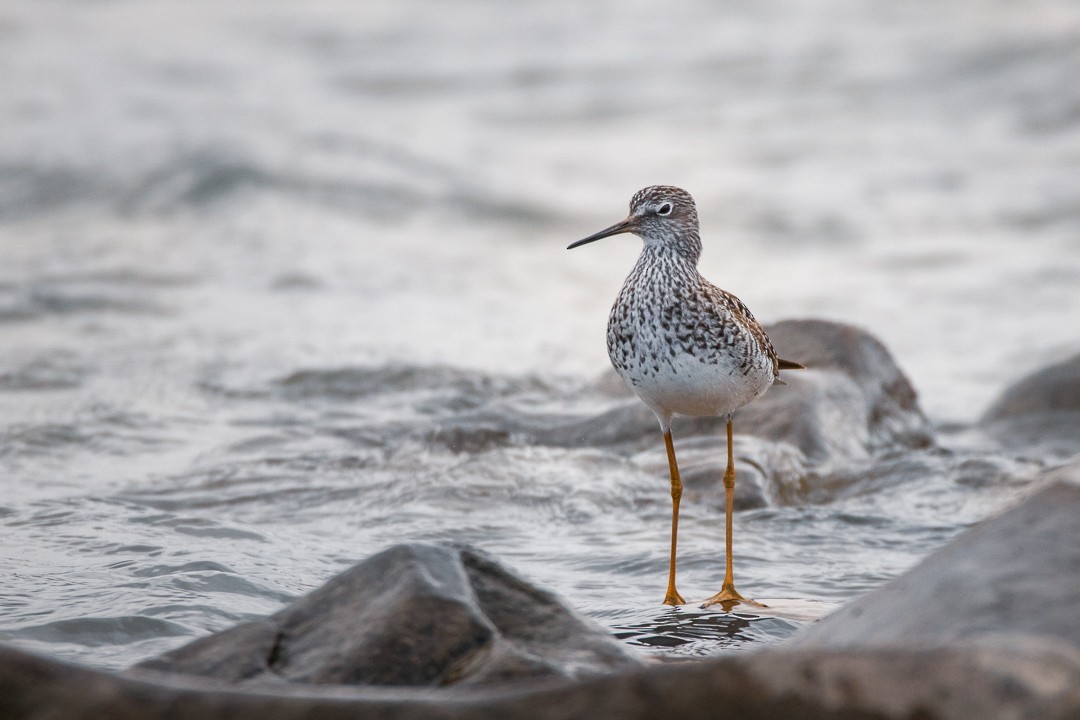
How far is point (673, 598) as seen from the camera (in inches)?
258

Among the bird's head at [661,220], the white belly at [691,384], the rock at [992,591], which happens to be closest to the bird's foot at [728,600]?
the white belly at [691,384]

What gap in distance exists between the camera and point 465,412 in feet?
33.7

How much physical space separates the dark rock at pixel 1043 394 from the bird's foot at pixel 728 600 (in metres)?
5.05

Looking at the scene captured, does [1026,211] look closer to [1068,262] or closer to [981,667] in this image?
[1068,262]

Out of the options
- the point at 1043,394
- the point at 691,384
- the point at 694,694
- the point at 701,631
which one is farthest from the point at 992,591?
the point at 1043,394

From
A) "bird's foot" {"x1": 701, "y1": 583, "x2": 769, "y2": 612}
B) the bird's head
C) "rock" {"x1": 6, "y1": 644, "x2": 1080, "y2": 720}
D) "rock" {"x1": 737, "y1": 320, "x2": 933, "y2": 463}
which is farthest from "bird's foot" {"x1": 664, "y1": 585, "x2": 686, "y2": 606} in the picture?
"rock" {"x1": 6, "y1": 644, "x2": 1080, "y2": 720}

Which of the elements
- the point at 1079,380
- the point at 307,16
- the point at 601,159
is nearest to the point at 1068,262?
the point at 1079,380

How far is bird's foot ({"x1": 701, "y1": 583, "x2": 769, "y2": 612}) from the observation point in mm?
6441

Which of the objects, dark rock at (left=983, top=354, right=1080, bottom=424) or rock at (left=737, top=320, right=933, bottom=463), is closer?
rock at (left=737, top=320, right=933, bottom=463)

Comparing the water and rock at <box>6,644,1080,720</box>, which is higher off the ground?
the water

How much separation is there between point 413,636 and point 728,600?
2.66 meters

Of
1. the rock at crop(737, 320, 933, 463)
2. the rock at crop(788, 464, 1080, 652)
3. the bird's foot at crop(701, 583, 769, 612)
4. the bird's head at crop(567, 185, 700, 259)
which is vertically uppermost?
the bird's head at crop(567, 185, 700, 259)

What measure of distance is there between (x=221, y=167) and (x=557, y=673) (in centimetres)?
1452

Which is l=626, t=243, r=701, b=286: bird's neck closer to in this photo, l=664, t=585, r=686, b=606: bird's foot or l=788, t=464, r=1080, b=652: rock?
l=664, t=585, r=686, b=606: bird's foot
